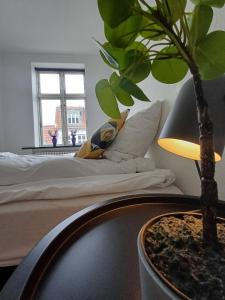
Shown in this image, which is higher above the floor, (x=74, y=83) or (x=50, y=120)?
(x=74, y=83)

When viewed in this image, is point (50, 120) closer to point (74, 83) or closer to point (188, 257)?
point (74, 83)

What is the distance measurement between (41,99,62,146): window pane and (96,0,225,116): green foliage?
414 cm

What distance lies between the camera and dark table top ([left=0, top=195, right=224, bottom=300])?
1.12ft

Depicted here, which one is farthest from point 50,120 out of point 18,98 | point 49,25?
point 49,25

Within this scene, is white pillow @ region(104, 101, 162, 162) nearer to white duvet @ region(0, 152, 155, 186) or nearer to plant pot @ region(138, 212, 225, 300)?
white duvet @ region(0, 152, 155, 186)

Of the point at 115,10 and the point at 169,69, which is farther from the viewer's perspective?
the point at 169,69

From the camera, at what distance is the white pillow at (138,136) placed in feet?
4.64

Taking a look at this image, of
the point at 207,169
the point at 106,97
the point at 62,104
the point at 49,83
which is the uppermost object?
the point at 49,83

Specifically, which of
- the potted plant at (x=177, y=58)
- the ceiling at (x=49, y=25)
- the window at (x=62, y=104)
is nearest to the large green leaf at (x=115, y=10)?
the potted plant at (x=177, y=58)

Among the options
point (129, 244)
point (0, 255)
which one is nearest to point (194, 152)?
point (129, 244)

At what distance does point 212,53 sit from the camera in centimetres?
31

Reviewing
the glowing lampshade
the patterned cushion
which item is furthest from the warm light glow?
the patterned cushion

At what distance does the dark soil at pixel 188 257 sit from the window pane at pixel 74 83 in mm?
4457

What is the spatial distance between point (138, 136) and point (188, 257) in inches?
46.2
